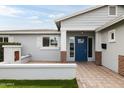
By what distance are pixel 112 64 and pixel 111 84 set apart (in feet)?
15.9

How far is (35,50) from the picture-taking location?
72.3 feet

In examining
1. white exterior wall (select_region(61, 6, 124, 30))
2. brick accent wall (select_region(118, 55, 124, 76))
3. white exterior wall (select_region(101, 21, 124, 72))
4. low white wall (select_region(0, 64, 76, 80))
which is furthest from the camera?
white exterior wall (select_region(61, 6, 124, 30))

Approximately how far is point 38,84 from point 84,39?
12.6 meters

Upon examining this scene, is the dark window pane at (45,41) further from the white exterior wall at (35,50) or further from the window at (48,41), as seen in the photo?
the white exterior wall at (35,50)

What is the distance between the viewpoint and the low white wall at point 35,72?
Answer: 10719 mm

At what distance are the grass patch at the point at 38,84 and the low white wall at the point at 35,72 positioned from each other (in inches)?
14.0

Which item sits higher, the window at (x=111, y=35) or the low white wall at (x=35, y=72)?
the window at (x=111, y=35)

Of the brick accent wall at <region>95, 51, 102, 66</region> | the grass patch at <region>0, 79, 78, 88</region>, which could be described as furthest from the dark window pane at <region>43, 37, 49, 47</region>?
the grass patch at <region>0, 79, 78, 88</region>

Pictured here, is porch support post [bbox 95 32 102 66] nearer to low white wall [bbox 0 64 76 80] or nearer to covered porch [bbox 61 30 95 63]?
covered porch [bbox 61 30 95 63]

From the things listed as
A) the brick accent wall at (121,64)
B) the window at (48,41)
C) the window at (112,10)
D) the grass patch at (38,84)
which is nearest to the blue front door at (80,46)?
the window at (48,41)

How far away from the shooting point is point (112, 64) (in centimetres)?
1475

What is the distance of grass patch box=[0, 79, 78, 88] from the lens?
944cm

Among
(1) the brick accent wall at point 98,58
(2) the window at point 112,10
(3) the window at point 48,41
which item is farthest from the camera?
(3) the window at point 48,41

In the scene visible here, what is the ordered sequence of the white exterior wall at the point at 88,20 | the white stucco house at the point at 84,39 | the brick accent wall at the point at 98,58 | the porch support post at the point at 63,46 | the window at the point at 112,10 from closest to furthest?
the white stucco house at the point at 84,39 < the brick accent wall at the point at 98,58 < the window at the point at 112,10 < the white exterior wall at the point at 88,20 < the porch support post at the point at 63,46
